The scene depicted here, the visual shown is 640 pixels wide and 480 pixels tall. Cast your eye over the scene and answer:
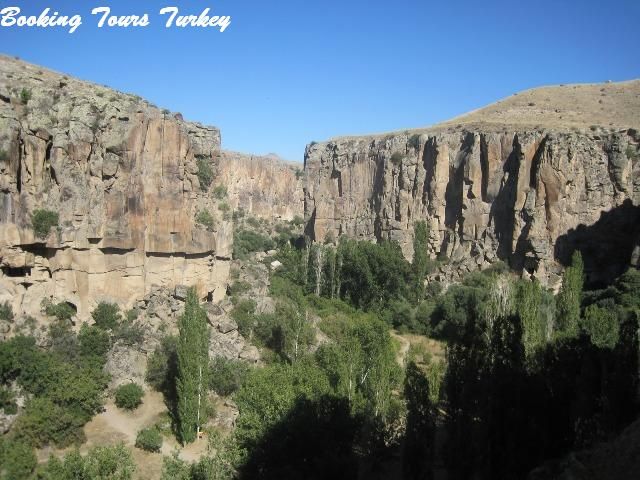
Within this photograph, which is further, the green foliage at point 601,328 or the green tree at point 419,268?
the green tree at point 419,268

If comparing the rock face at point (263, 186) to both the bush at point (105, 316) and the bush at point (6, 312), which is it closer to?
the bush at point (105, 316)

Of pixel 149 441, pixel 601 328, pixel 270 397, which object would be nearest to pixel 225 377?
pixel 149 441

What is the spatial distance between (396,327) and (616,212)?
22524mm

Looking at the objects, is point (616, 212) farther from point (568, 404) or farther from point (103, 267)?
point (103, 267)

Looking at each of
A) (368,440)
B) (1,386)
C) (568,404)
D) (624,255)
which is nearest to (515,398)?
(568,404)

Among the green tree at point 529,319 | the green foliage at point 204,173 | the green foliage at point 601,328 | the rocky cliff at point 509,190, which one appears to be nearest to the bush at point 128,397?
the green foliage at point 204,173

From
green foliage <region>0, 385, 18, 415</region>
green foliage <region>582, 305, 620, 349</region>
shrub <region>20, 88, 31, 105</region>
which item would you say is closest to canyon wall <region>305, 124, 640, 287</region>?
green foliage <region>582, 305, 620, 349</region>

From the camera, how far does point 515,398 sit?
18.2 m

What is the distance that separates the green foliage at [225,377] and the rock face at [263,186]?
54.0 m

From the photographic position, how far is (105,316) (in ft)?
96.8

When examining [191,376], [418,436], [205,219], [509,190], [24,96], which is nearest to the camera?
[418,436]

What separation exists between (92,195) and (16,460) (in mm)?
15053

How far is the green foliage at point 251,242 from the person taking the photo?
64188 millimetres

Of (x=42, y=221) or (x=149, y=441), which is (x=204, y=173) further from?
(x=149, y=441)
